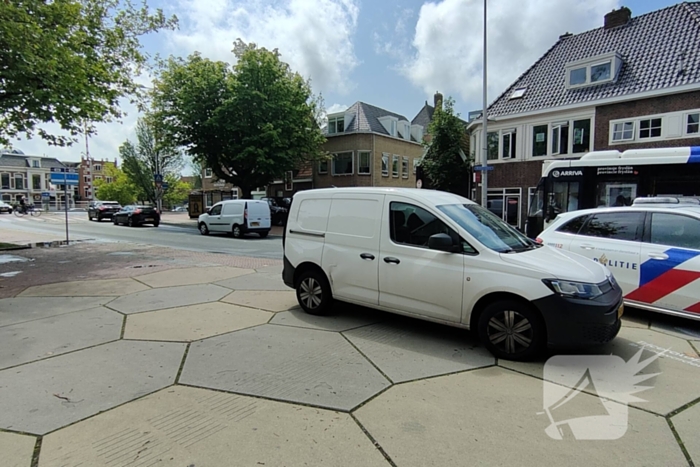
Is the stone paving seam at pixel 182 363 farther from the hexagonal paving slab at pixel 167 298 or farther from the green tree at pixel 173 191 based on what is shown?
the green tree at pixel 173 191

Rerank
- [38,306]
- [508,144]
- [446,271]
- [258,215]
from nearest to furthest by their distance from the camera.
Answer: [446,271] < [38,306] < [258,215] < [508,144]

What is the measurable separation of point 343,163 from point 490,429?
31.3 m

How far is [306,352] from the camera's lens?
172 inches

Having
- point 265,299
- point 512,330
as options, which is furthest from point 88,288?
point 512,330

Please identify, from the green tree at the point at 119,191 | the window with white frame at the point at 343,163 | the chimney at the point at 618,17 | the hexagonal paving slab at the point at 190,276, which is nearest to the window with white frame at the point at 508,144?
the chimney at the point at 618,17

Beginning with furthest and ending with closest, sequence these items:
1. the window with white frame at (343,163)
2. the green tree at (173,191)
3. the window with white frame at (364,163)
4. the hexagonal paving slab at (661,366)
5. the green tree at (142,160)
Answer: the green tree at (173,191) < the green tree at (142,160) < the window with white frame at (343,163) < the window with white frame at (364,163) < the hexagonal paving slab at (661,366)

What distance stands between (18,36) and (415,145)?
3127cm

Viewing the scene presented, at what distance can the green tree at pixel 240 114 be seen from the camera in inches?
965

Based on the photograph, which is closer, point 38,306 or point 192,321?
point 192,321

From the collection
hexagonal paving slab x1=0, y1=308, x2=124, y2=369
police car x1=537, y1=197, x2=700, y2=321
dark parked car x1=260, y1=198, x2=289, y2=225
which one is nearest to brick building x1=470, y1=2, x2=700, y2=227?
dark parked car x1=260, y1=198, x2=289, y2=225

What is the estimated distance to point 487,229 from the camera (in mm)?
4828

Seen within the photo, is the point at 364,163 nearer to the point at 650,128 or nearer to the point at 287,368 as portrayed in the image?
the point at 650,128

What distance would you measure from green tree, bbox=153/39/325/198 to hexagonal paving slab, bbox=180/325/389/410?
68.2 ft

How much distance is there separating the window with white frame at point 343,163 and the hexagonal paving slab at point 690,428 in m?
30.4
